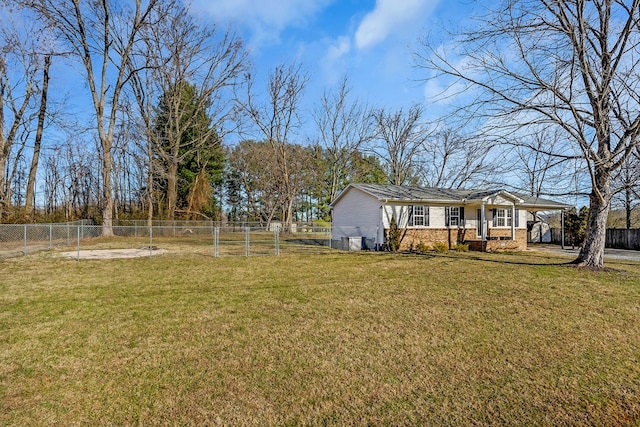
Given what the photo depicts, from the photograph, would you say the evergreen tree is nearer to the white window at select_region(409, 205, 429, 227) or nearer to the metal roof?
the metal roof

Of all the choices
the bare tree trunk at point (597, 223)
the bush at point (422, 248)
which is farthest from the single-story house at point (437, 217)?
the bare tree trunk at point (597, 223)

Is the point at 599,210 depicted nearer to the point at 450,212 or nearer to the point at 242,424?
the point at 450,212

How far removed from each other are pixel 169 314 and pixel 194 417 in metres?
3.06

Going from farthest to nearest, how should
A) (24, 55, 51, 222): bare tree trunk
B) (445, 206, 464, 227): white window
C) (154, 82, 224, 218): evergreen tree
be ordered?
(154, 82, 224, 218): evergreen tree → (24, 55, 51, 222): bare tree trunk → (445, 206, 464, 227): white window

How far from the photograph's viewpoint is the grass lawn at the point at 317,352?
3.04 meters

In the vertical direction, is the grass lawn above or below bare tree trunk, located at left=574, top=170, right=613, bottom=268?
below

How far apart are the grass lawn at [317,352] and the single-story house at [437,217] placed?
28.7ft

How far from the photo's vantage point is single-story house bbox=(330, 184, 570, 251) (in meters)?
16.8

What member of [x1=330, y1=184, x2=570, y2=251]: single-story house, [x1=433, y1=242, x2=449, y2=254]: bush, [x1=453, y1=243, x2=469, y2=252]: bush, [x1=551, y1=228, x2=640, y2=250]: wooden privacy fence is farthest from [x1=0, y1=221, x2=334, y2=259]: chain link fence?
[x1=551, y1=228, x2=640, y2=250]: wooden privacy fence

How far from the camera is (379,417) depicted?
2.94m

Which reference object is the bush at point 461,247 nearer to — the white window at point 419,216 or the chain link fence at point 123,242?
the white window at point 419,216

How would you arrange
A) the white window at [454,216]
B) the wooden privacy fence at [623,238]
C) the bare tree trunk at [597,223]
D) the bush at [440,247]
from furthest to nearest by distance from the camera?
the wooden privacy fence at [623,238], the white window at [454,216], the bush at [440,247], the bare tree trunk at [597,223]

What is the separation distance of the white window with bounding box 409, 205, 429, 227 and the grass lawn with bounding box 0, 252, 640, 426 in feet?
30.0

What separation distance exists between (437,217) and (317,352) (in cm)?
1496
